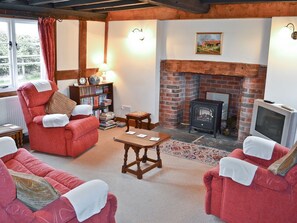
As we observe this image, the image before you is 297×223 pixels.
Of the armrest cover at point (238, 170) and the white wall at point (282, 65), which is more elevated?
the white wall at point (282, 65)

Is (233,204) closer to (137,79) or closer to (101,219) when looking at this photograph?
(101,219)

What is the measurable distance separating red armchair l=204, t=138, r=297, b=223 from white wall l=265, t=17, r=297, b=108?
2333mm

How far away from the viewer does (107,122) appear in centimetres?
592

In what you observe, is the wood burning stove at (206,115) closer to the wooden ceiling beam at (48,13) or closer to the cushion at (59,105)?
the cushion at (59,105)

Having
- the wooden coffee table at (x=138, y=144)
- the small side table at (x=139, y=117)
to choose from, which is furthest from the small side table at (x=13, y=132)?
the small side table at (x=139, y=117)

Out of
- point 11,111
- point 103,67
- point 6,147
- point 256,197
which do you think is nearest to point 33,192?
point 6,147

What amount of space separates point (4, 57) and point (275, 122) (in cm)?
408

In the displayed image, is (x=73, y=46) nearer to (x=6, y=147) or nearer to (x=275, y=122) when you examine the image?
(x=6, y=147)

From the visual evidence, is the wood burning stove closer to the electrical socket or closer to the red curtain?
the electrical socket

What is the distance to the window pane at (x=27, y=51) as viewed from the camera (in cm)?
492

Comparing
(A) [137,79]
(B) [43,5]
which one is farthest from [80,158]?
(B) [43,5]

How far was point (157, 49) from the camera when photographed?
18.5 feet

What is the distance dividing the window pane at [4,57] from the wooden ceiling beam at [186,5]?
2.47 meters

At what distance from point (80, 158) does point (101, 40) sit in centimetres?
276
